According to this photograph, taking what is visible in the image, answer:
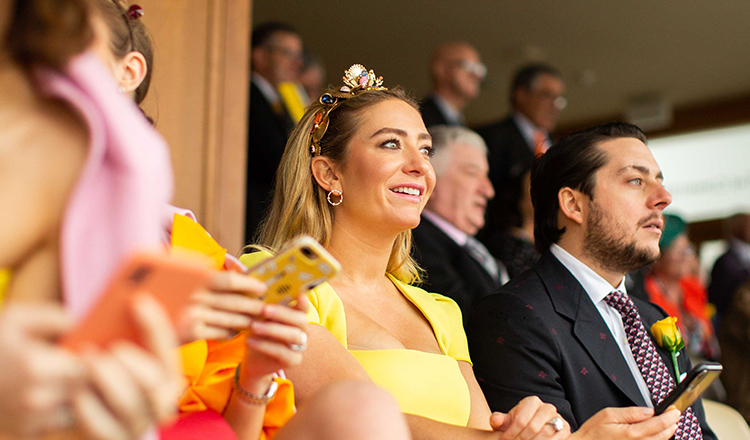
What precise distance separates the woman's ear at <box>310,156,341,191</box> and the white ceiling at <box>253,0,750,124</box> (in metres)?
3.99

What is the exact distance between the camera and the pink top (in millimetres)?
728

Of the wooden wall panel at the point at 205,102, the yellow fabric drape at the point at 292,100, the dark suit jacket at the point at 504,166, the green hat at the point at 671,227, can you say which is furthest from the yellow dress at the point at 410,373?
the green hat at the point at 671,227

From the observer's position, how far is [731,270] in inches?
208

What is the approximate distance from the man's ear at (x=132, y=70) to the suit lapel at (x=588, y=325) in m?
1.23

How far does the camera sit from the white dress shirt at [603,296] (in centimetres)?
204

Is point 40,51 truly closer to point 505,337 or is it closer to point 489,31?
point 505,337

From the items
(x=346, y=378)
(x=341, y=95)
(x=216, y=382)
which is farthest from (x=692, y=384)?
(x=341, y=95)

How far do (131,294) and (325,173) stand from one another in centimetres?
151

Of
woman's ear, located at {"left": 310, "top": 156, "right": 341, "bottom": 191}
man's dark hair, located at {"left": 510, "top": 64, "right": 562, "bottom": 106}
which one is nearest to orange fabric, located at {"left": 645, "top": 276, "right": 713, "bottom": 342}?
man's dark hair, located at {"left": 510, "top": 64, "right": 562, "bottom": 106}

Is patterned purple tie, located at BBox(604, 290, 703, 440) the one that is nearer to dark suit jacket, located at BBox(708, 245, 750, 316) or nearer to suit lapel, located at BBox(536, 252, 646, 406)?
suit lapel, located at BBox(536, 252, 646, 406)

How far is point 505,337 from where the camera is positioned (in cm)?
A: 199

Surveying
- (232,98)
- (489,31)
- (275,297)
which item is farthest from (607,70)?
(275,297)

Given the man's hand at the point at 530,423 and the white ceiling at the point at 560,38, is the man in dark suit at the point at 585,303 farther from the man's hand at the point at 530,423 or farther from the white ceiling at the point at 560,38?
the white ceiling at the point at 560,38

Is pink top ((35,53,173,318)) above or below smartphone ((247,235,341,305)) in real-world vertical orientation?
above
